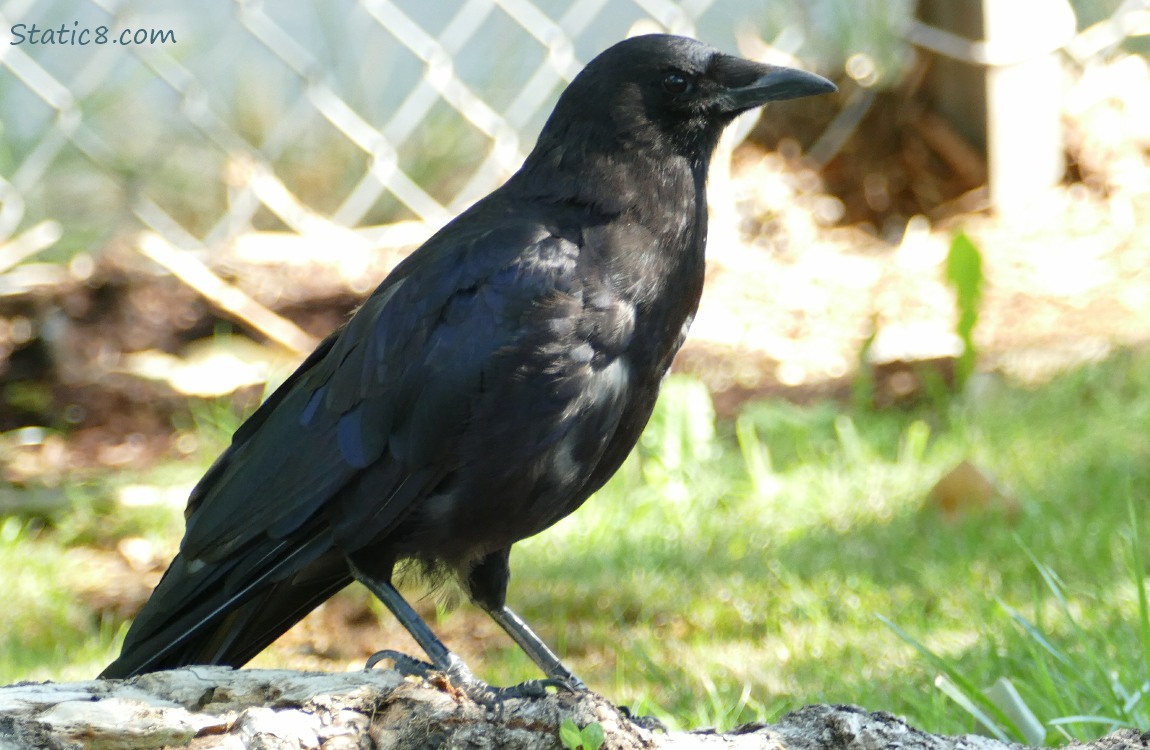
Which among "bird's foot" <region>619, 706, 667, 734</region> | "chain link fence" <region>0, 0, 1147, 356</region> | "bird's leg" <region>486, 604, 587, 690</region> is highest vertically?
"chain link fence" <region>0, 0, 1147, 356</region>

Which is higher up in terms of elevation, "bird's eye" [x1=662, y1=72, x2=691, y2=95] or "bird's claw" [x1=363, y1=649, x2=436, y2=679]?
"bird's eye" [x1=662, y1=72, x2=691, y2=95]

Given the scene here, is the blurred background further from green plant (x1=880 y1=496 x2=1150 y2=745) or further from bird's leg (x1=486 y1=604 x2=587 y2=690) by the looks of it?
bird's leg (x1=486 y1=604 x2=587 y2=690)

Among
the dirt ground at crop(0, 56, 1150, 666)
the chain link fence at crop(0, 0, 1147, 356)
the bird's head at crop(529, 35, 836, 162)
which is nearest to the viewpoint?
the bird's head at crop(529, 35, 836, 162)

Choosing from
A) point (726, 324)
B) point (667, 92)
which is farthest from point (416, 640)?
point (726, 324)

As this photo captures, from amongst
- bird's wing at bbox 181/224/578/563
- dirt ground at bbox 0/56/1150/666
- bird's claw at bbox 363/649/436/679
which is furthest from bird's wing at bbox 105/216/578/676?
dirt ground at bbox 0/56/1150/666

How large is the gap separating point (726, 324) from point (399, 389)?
10.8ft

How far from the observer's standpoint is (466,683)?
98.8 inches

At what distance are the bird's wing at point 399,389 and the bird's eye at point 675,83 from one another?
43cm

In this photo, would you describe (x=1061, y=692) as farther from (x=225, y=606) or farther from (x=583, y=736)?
(x=225, y=606)

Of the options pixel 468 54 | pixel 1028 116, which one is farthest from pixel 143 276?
pixel 1028 116

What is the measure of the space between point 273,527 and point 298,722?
2.24 feet

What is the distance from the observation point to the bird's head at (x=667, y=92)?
294 centimetres

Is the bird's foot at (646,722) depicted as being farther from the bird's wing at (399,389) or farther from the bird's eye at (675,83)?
the bird's eye at (675,83)

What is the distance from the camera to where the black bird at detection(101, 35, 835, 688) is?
2672 mm
